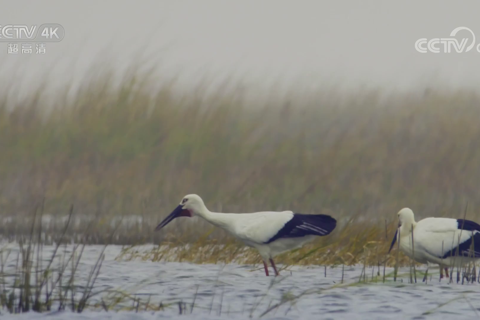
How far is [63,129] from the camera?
1232 cm

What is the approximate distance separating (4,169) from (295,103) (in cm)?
410

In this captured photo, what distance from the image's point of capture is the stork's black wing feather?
26.1 ft

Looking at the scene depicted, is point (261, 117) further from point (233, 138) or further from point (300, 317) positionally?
point (300, 317)

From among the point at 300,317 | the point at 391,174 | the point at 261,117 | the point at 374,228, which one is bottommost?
the point at 300,317

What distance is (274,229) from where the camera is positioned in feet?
26.4

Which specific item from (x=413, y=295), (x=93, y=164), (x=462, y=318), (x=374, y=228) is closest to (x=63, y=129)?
(x=93, y=164)

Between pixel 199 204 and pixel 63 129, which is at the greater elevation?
pixel 63 129

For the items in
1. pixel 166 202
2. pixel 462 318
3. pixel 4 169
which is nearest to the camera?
pixel 462 318

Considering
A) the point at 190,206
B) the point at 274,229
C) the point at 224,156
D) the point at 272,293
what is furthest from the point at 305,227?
the point at 224,156

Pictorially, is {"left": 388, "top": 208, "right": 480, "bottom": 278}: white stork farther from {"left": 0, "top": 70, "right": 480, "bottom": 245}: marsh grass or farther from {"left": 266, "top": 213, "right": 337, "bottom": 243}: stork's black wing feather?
{"left": 0, "top": 70, "right": 480, "bottom": 245}: marsh grass

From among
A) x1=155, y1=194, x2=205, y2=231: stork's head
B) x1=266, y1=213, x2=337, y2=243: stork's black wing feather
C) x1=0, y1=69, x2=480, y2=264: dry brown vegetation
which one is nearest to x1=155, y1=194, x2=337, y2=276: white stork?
x1=266, y1=213, x2=337, y2=243: stork's black wing feather

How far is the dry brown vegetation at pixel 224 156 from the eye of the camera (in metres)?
11.0

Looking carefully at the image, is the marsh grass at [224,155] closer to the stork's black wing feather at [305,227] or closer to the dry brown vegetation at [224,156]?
the dry brown vegetation at [224,156]

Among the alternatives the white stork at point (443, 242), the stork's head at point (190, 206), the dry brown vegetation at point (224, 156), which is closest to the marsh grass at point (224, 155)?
the dry brown vegetation at point (224, 156)
